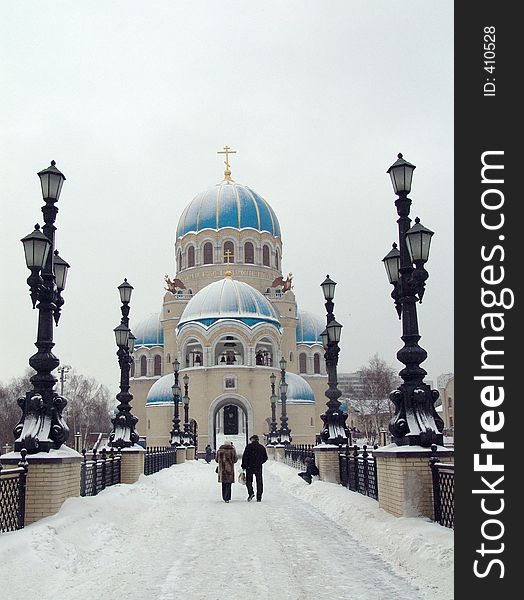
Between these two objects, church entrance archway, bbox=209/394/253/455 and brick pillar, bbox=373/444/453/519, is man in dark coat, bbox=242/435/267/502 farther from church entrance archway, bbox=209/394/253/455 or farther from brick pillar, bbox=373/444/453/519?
church entrance archway, bbox=209/394/253/455

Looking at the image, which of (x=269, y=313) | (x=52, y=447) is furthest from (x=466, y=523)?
(x=269, y=313)

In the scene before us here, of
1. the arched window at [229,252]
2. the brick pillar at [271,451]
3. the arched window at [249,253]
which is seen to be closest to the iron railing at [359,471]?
the brick pillar at [271,451]

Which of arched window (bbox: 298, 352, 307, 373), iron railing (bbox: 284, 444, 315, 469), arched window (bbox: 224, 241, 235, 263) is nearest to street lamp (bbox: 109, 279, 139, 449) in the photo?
iron railing (bbox: 284, 444, 315, 469)

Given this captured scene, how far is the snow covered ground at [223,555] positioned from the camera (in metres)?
6.76

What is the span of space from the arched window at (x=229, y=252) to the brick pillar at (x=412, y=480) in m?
49.0

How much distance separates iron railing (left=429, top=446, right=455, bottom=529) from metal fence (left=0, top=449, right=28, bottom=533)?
5531mm

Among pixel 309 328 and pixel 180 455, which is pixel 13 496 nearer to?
pixel 180 455

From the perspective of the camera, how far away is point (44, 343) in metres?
10.8

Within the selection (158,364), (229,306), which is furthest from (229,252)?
(158,364)

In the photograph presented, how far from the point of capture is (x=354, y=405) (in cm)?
10394

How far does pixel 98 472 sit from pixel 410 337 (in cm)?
784

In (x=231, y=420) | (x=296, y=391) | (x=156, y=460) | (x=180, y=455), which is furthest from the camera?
(x=231, y=420)

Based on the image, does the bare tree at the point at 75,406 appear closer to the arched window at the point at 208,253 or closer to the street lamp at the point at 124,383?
the arched window at the point at 208,253

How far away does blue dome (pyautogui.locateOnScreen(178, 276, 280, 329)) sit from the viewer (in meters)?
51.4
